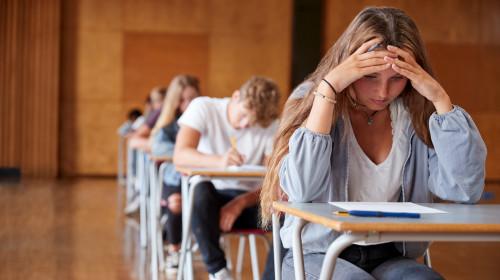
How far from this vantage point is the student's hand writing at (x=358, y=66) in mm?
1484

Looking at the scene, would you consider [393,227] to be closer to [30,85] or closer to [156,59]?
[156,59]

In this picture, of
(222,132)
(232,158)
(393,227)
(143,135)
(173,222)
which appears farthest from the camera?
(143,135)

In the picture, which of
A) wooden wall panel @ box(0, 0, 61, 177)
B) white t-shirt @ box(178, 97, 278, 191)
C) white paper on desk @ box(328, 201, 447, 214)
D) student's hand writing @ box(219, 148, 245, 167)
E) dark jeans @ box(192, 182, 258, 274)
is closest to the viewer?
white paper on desk @ box(328, 201, 447, 214)

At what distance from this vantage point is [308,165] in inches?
58.9

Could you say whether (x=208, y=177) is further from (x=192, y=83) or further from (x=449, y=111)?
(x=192, y=83)

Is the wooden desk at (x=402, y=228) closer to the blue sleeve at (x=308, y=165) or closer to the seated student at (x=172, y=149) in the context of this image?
the blue sleeve at (x=308, y=165)

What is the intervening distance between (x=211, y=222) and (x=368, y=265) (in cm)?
120

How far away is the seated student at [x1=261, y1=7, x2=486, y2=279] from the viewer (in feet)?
4.95

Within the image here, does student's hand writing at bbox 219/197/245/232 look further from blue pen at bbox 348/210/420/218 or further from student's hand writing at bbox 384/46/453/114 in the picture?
blue pen at bbox 348/210/420/218

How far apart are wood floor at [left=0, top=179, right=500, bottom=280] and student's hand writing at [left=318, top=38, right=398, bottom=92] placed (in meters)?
2.16

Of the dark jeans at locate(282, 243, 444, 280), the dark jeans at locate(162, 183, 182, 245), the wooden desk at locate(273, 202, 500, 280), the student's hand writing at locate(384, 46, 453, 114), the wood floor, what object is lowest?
the wood floor

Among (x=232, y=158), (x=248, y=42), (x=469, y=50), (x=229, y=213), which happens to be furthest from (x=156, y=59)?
(x=229, y=213)

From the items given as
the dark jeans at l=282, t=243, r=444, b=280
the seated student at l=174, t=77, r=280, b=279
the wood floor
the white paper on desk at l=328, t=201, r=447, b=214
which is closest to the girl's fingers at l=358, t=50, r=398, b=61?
the white paper on desk at l=328, t=201, r=447, b=214

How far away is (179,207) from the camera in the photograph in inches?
141
